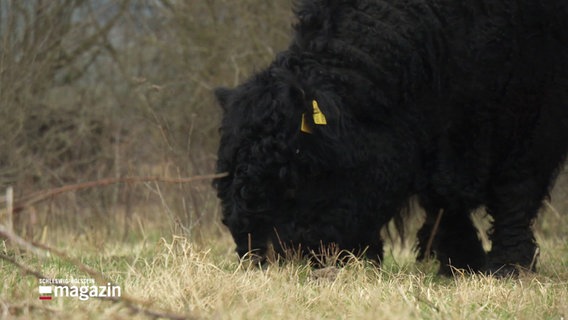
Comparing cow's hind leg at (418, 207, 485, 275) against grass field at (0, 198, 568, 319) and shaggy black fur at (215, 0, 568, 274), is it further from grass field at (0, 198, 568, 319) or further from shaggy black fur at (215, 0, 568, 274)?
grass field at (0, 198, 568, 319)

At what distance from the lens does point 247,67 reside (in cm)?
906

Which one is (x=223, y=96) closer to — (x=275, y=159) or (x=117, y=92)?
(x=275, y=159)

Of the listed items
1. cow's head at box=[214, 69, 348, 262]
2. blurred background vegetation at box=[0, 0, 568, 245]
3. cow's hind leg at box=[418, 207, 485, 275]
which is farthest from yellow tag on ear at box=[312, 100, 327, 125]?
blurred background vegetation at box=[0, 0, 568, 245]

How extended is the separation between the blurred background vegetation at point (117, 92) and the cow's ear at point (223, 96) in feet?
7.60

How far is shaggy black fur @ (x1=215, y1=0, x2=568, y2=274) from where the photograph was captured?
466 centimetres

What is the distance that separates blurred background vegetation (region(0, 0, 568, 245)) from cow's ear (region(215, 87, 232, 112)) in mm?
2316

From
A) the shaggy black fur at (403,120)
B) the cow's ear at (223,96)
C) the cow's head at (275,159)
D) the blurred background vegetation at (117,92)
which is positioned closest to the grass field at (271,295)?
the cow's head at (275,159)

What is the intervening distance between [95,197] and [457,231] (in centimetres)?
504

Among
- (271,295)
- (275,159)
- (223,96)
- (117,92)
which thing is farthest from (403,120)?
(117,92)

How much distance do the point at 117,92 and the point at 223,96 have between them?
233 inches

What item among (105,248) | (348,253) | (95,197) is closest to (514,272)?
(348,253)

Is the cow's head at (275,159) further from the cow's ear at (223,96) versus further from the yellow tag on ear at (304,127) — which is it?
the cow's ear at (223,96)

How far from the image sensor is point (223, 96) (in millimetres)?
5070

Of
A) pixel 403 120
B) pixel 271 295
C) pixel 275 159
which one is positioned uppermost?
pixel 403 120
